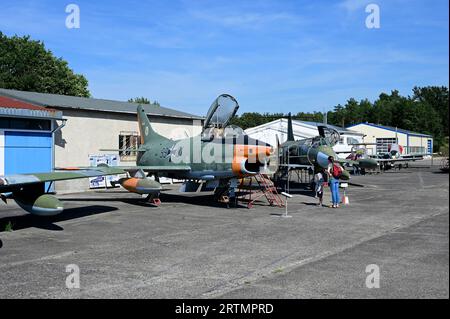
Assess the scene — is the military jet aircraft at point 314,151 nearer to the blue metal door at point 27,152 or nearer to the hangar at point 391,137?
the blue metal door at point 27,152

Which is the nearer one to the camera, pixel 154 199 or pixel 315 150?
pixel 154 199

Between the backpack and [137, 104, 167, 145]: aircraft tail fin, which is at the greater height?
[137, 104, 167, 145]: aircraft tail fin

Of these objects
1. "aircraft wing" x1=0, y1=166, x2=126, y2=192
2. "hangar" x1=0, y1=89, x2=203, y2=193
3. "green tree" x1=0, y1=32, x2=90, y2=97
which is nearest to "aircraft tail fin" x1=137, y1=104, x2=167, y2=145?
"hangar" x1=0, y1=89, x2=203, y2=193

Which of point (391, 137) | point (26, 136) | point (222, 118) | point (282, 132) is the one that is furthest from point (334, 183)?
point (391, 137)

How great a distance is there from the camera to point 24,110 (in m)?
20.5

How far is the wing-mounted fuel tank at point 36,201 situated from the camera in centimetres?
1163

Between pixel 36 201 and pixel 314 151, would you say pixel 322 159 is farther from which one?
pixel 36 201

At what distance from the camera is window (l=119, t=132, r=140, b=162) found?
1059 inches

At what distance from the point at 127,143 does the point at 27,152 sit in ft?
22.8

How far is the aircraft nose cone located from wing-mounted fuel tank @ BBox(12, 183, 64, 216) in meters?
12.9

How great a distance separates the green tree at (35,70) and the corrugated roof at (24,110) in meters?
28.0

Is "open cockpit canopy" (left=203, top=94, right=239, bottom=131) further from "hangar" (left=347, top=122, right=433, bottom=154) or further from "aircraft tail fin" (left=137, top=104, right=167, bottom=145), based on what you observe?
"hangar" (left=347, top=122, right=433, bottom=154)

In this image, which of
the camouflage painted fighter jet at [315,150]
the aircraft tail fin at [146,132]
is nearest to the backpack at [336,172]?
the camouflage painted fighter jet at [315,150]
